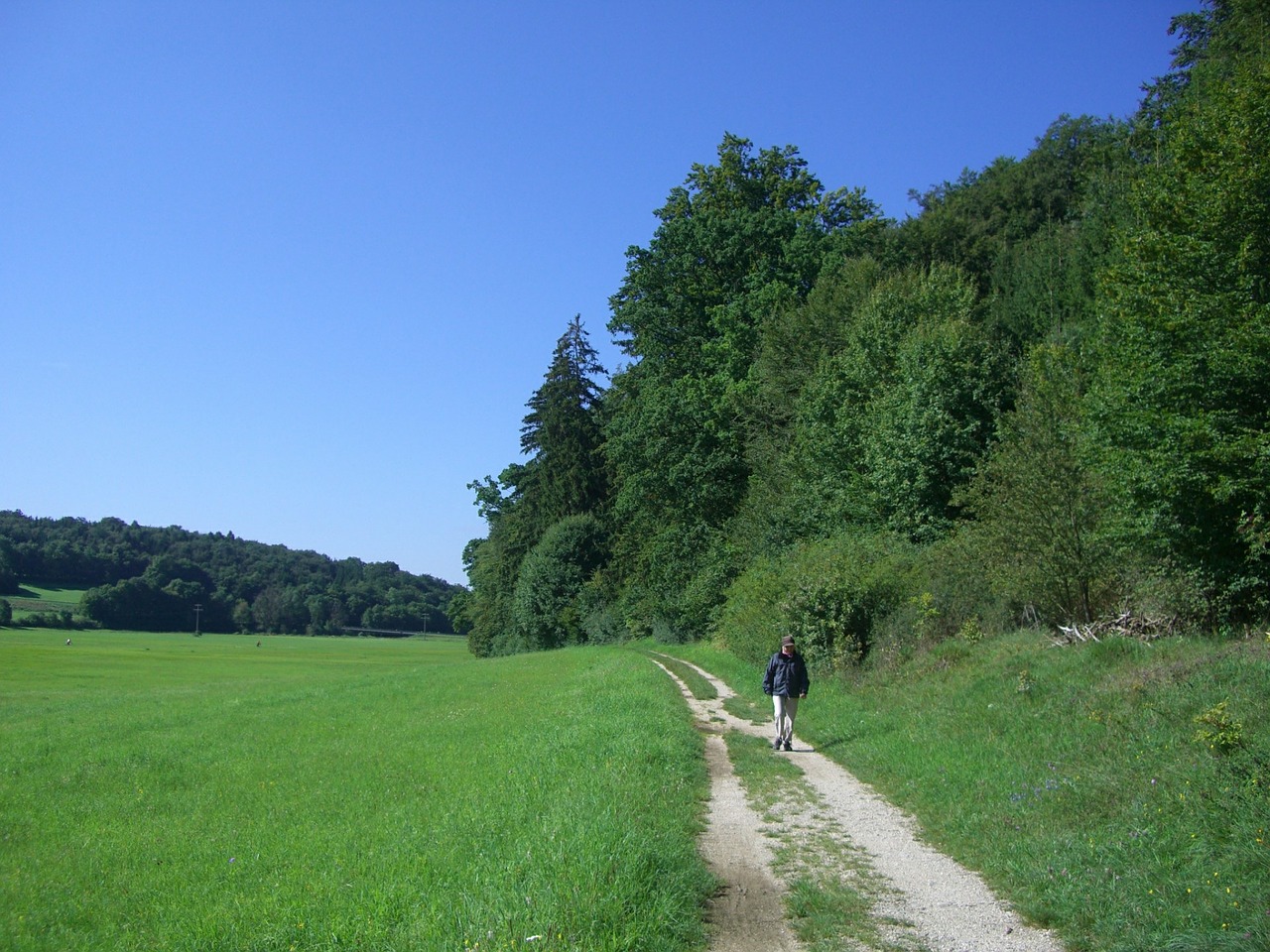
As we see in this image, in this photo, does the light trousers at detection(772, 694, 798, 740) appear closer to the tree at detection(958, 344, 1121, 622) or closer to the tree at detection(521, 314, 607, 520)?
the tree at detection(958, 344, 1121, 622)

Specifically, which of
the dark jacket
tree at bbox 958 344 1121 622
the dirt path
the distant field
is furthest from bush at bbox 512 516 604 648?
the distant field

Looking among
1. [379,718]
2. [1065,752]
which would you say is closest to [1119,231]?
[1065,752]

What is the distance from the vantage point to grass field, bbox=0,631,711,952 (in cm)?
735

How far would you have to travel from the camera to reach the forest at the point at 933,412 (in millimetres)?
14742

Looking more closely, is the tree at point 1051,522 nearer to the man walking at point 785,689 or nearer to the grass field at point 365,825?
the man walking at point 785,689

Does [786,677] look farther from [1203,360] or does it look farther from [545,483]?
[545,483]

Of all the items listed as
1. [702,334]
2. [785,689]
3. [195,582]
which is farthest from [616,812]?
[195,582]

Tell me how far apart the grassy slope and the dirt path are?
31cm

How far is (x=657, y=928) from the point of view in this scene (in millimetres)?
6855

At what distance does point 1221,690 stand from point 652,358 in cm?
4437

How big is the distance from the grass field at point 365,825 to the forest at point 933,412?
7973 mm

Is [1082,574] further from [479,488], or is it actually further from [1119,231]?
[479,488]

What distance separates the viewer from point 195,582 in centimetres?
14575

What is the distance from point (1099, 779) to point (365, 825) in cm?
925
